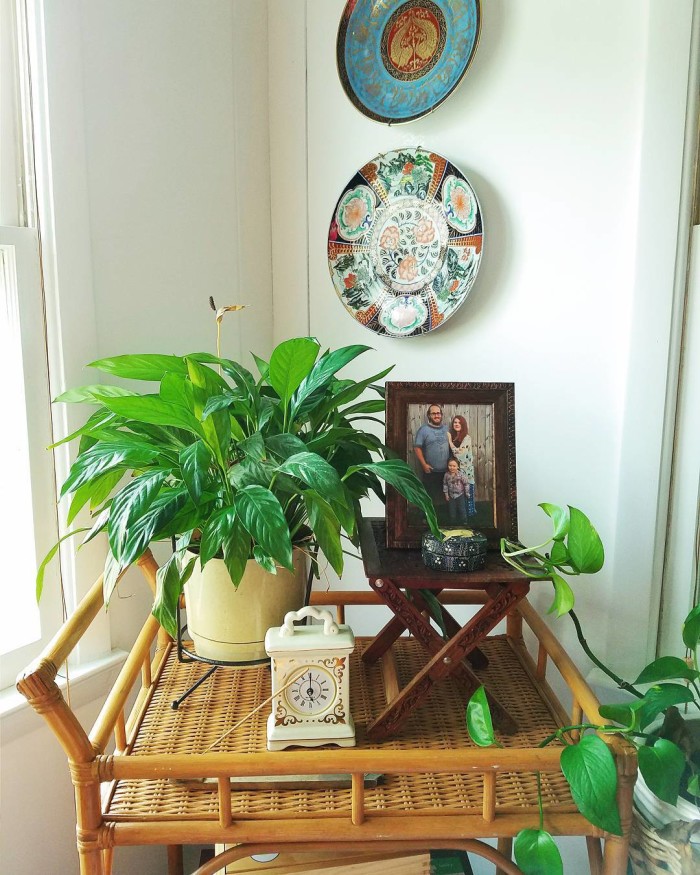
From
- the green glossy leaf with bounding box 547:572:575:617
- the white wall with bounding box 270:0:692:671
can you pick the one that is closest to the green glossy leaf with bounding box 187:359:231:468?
the green glossy leaf with bounding box 547:572:575:617

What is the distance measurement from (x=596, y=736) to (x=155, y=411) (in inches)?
25.9

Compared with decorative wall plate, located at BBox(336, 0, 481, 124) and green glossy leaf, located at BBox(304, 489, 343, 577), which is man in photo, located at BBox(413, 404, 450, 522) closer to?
green glossy leaf, located at BBox(304, 489, 343, 577)

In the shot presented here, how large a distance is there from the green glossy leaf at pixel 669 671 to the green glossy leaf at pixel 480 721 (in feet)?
0.78

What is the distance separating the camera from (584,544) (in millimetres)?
875

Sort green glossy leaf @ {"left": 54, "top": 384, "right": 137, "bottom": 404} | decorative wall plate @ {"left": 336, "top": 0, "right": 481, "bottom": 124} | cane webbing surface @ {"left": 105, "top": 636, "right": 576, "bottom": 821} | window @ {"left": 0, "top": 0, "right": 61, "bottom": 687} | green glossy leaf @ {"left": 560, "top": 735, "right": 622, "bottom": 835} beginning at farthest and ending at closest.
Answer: decorative wall plate @ {"left": 336, "top": 0, "right": 481, "bottom": 124} < window @ {"left": 0, "top": 0, "right": 61, "bottom": 687} < green glossy leaf @ {"left": 54, "top": 384, "right": 137, "bottom": 404} < cane webbing surface @ {"left": 105, "top": 636, "right": 576, "bottom": 821} < green glossy leaf @ {"left": 560, "top": 735, "right": 622, "bottom": 835}

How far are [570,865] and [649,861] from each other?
621 millimetres

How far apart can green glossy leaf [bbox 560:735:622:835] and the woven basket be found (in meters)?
0.16

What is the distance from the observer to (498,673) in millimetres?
1138

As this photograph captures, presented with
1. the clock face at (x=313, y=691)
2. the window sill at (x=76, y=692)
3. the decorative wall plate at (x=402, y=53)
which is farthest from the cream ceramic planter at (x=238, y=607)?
the decorative wall plate at (x=402, y=53)

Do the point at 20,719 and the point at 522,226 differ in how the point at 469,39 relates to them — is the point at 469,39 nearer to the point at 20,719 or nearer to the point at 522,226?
the point at 522,226

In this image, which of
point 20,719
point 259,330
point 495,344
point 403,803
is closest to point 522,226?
point 495,344

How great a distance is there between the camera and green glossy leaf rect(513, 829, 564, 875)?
76cm

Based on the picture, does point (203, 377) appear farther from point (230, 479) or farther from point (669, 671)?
point (669, 671)

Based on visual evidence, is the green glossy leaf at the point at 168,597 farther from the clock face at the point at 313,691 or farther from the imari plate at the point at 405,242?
the imari plate at the point at 405,242
